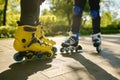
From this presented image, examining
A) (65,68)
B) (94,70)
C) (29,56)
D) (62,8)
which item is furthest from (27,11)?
(62,8)

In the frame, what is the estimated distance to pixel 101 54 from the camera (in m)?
3.54

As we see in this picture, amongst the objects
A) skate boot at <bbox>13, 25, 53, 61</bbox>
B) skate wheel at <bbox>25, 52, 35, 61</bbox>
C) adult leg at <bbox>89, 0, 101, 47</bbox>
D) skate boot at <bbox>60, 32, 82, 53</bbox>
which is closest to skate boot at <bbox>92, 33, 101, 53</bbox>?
adult leg at <bbox>89, 0, 101, 47</bbox>

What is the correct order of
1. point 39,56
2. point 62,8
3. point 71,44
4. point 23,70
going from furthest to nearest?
point 62,8, point 71,44, point 39,56, point 23,70

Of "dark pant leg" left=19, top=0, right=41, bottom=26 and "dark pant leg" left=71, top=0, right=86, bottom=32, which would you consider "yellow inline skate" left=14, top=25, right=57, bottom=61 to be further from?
"dark pant leg" left=71, top=0, right=86, bottom=32

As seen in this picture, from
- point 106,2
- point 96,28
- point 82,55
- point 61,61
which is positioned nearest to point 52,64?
point 61,61

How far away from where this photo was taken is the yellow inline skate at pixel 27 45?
2768 mm

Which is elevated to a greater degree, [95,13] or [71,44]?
[95,13]

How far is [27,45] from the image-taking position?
2.80m

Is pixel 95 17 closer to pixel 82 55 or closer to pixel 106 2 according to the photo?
pixel 82 55

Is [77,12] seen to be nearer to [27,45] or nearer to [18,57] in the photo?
[27,45]

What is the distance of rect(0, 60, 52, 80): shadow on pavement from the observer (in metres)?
2.25

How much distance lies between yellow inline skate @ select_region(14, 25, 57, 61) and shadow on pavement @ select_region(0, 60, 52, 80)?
115 millimetres

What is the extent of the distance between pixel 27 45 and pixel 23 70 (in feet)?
1.34

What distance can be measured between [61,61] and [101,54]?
0.89 m
